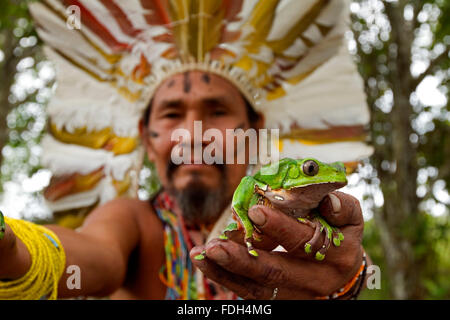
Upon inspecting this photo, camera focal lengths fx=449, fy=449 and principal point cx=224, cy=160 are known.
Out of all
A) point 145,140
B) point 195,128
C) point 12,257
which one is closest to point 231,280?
point 12,257

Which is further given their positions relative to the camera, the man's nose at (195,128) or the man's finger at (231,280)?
the man's nose at (195,128)

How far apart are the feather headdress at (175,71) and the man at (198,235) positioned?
0.13m

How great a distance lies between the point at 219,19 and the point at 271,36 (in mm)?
258

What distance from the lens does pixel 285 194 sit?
875 mm

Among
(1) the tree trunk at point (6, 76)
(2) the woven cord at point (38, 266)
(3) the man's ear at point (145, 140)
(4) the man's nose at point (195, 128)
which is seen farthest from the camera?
(1) the tree trunk at point (6, 76)

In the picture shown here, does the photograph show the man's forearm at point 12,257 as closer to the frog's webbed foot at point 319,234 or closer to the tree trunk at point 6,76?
the frog's webbed foot at point 319,234

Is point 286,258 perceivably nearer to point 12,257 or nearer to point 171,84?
point 12,257

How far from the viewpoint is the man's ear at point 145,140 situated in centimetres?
218

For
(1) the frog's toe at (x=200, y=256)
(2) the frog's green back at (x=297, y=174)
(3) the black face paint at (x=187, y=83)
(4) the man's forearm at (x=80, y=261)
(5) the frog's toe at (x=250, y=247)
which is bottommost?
(4) the man's forearm at (x=80, y=261)

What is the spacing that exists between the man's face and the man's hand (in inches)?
31.7

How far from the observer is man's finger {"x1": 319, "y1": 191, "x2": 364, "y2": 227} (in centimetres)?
95

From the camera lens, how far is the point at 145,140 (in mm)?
2275

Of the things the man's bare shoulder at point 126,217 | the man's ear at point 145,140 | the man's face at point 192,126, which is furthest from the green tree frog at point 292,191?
the man's ear at point 145,140

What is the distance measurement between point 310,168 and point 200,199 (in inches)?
43.4
